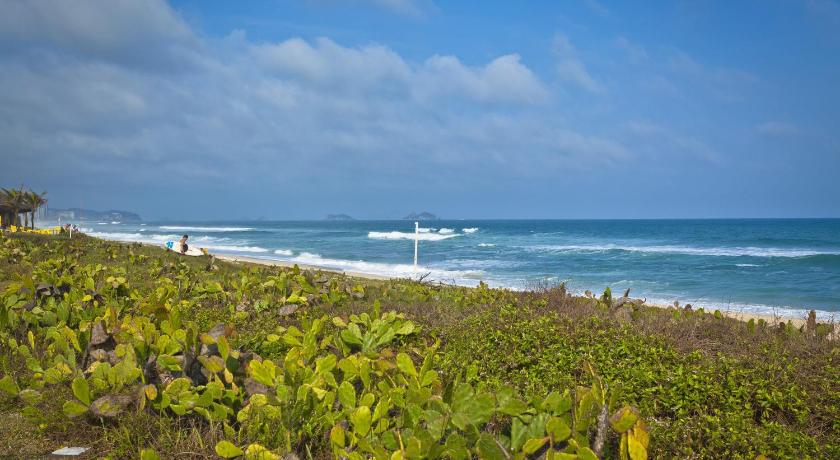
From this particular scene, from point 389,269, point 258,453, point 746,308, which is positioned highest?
point 258,453

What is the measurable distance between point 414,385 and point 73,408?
1.93 meters

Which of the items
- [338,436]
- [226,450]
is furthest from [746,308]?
[226,450]

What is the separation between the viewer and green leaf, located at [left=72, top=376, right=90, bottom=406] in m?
2.82

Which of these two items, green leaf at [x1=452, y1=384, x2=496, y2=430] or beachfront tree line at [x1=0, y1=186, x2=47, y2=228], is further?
beachfront tree line at [x1=0, y1=186, x2=47, y2=228]

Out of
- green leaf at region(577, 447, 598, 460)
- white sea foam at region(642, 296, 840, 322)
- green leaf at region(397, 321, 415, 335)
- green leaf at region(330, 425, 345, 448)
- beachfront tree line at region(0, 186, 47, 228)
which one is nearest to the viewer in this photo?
green leaf at region(577, 447, 598, 460)

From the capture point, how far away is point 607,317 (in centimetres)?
515

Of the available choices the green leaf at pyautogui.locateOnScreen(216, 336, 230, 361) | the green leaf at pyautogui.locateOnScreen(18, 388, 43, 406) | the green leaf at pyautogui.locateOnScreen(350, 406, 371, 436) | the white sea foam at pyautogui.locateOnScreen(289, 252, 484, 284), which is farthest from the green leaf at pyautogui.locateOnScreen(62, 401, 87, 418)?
the white sea foam at pyautogui.locateOnScreen(289, 252, 484, 284)

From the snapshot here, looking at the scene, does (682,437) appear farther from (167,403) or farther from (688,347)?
(167,403)

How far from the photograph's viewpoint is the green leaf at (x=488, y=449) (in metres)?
2.02

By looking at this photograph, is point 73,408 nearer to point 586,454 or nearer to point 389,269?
point 586,454

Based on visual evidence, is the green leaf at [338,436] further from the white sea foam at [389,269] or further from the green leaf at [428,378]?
the white sea foam at [389,269]

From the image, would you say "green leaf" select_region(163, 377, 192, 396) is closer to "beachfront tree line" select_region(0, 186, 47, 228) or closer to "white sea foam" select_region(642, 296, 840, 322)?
"white sea foam" select_region(642, 296, 840, 322)

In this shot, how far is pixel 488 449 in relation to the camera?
203 cm

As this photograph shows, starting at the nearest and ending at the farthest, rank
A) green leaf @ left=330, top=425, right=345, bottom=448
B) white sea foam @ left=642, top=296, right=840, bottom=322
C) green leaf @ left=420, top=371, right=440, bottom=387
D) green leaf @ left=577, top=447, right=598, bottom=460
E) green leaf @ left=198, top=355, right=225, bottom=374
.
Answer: green leaf @ left=577, top=447, right=598, bottom=460, green leaf @ left=330, top=425, right=345, bottom=448, green leaf @ left=420, top=371, right=440, bottom=387, green leaf @ left=198, top=355, right=225, bottom=374, white sea foam @ left=642, top=296, right=840, bottom=322
